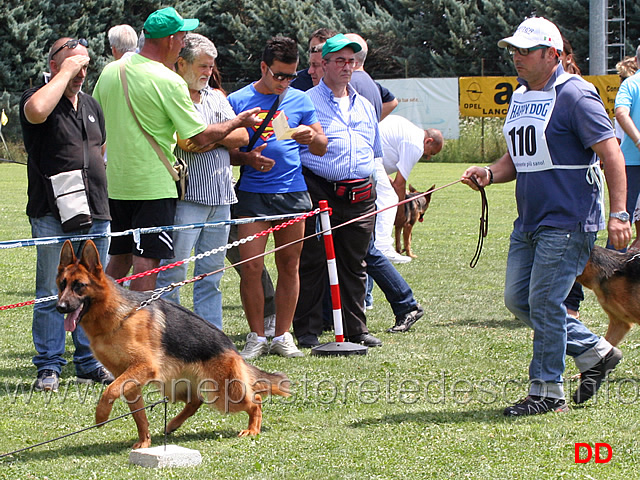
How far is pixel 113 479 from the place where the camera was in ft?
12.5

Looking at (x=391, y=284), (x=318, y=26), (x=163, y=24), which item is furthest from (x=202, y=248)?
(x=318, y=26)

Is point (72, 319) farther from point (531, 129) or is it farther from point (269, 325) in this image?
point (269, 325)

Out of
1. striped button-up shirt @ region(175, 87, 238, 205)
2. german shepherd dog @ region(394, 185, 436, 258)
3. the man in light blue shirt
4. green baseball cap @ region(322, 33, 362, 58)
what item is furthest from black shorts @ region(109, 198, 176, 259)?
german shepherd dog @ region(394, 185, 436, 258)

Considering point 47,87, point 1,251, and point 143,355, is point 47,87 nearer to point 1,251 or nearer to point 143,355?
point 143,355

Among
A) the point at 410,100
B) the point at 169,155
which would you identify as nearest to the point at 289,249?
the point at 169,155

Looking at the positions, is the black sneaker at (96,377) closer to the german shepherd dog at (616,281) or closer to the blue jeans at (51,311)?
the blue jeans at (51,311)

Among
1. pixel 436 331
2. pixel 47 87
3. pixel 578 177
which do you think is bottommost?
pixel 436 331

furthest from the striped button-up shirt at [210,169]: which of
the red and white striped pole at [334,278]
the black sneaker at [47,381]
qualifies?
the black sneaker at [47,381]

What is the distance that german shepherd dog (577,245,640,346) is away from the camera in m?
5.71

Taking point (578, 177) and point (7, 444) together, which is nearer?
point (7, 444)

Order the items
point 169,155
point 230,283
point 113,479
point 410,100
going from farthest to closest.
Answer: point 410,100, point 230,283, point 169,155, point 113,479

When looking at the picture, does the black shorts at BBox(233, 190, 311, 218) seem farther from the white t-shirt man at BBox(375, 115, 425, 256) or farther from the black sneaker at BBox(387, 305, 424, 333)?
the white t-shirt man at BBox(375, 115, 425, 256)

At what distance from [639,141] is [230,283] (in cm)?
467

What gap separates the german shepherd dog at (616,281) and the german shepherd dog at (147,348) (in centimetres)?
251
